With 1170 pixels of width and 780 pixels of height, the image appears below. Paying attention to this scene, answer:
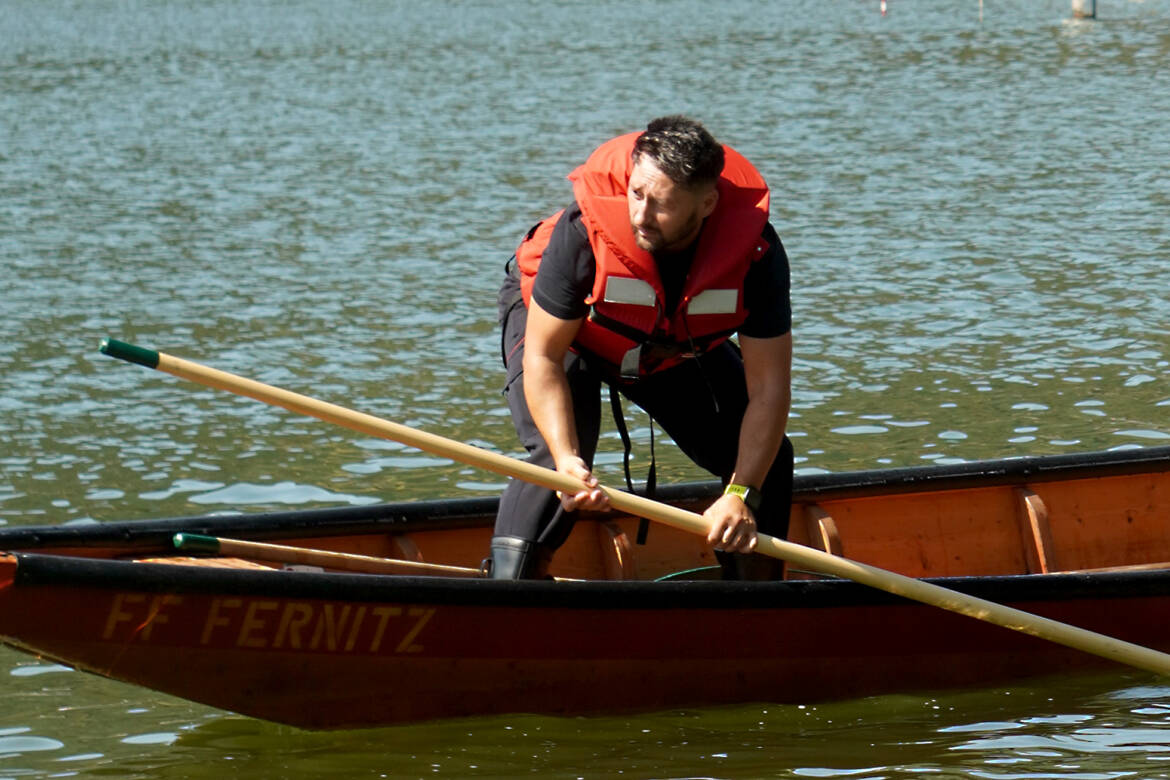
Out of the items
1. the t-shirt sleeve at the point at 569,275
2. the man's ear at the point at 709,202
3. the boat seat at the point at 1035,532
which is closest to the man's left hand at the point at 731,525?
the t-shirt sleeve at the point at 569,275

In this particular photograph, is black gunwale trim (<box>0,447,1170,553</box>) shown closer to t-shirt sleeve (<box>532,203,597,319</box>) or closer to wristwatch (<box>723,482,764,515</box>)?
wristwatch (<box>723,482,764,515</box>)

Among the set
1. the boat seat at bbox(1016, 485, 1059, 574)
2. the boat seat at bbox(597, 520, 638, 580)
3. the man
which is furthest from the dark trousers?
the boat seat at bbox(1016, 485, 1059, 574)

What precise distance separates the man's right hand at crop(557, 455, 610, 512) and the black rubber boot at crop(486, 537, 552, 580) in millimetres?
379

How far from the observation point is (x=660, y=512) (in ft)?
17.5

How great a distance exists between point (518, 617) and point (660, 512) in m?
0.59

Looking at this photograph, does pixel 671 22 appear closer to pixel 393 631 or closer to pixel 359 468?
pixel 359 468

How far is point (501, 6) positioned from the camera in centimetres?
4531

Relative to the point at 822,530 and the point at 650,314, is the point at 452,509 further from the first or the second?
the point at 650,314

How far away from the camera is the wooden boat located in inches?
201

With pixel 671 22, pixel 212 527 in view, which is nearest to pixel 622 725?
pixel 212 527

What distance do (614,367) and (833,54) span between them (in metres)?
25.2

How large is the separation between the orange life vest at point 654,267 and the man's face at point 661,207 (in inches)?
3.4

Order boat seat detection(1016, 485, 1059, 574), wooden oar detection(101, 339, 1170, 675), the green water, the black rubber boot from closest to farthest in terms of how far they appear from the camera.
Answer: wooden oar detection(101, 339, 1170, 675) → the black rubber boot → the green water → boat seat detection(1016, 485, 1059, 574)

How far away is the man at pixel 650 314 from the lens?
17.1 feet
